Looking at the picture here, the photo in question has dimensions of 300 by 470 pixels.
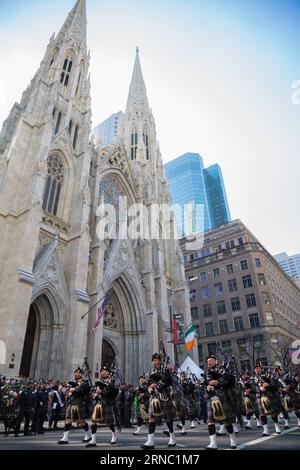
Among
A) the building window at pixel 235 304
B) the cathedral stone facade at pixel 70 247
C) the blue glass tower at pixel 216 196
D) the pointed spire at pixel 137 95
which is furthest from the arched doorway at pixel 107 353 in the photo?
the blue glass tower at pixel 216 196

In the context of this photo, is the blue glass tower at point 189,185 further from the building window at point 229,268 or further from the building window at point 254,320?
the building window at point 254,320

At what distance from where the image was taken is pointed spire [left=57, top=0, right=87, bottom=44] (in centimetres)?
3633

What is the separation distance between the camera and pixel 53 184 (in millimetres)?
25969

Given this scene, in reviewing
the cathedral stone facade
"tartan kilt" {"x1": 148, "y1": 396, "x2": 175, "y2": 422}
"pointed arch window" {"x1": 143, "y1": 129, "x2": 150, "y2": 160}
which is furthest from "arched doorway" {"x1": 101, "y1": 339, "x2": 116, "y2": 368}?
"pointed arch window" {"x1": 143, "y1": 129, "x2": 150, "y2": 160}

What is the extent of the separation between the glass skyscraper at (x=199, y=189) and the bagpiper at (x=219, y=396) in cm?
9456

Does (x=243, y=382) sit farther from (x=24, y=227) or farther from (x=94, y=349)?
(x=24, y=227)

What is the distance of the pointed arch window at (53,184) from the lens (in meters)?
24.9

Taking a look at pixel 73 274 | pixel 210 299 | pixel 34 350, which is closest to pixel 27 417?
pixel 34 350

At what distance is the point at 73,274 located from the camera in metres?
22.1

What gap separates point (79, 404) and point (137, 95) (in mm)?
51835

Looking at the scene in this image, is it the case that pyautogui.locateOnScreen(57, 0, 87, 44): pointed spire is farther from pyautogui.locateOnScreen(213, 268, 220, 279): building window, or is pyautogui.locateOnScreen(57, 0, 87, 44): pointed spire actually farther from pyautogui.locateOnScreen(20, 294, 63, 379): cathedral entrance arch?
pyautogui.locateOnScreen(213, 268, 220, 279): building window

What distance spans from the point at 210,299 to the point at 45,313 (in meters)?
35.7

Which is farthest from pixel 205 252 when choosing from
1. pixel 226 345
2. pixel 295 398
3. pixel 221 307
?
pixel 295 398

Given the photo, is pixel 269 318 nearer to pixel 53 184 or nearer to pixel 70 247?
pixel 70 247
